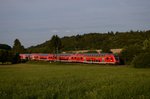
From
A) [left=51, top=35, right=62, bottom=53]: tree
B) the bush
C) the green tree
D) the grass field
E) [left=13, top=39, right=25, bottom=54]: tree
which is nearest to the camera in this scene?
the grass field

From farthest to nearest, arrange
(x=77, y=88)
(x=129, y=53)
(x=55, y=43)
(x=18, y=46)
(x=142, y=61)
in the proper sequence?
(x=18, y=46), (x=55, y=43), (x=129, y=53), (x=142, y=61), (x=77, y=88)

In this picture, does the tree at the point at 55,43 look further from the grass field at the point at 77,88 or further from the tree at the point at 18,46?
the grass field at the point at 77,88

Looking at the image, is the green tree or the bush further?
the green tree

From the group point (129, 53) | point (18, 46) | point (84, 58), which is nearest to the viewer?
point (129, 53)

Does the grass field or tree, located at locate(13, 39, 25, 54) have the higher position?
tree, located at locate(13, 39, 25, 54)

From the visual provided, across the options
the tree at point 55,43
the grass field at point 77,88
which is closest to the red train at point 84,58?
the tree at point 55,43

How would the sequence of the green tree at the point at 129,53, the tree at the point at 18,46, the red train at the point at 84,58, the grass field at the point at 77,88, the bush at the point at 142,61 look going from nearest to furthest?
the grass field at the point at 77,88 < the bush at the point at 142,61 < the red train at the point at 84,58 < the green tree at the point at 129,53 < the tree at the point at 18,46

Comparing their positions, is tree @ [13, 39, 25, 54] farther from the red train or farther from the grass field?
the grass field

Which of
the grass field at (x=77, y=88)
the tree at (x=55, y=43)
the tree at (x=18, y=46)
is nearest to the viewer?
the grass field at (x=77, y=88)

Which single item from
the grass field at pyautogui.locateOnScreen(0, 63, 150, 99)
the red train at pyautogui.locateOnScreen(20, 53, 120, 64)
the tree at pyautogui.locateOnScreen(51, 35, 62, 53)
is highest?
the tree at pyautogui.locateOnScreen(51, 35, 62, 53)

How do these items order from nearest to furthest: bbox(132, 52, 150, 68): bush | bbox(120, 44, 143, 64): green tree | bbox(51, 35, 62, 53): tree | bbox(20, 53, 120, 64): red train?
1. bbox(132, 52, 150, 68): bush
2. bbox(20, 53, 120, 64): red train
3. bbox(120, 44, 143, 64): green tree
4. bbox(51, 35, 62, 53): tree

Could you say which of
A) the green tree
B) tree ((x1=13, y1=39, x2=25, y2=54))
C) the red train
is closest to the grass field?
the red train

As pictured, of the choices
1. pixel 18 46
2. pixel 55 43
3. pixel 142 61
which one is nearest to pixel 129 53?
pixel 142 61

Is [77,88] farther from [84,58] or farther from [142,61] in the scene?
[84,58]
